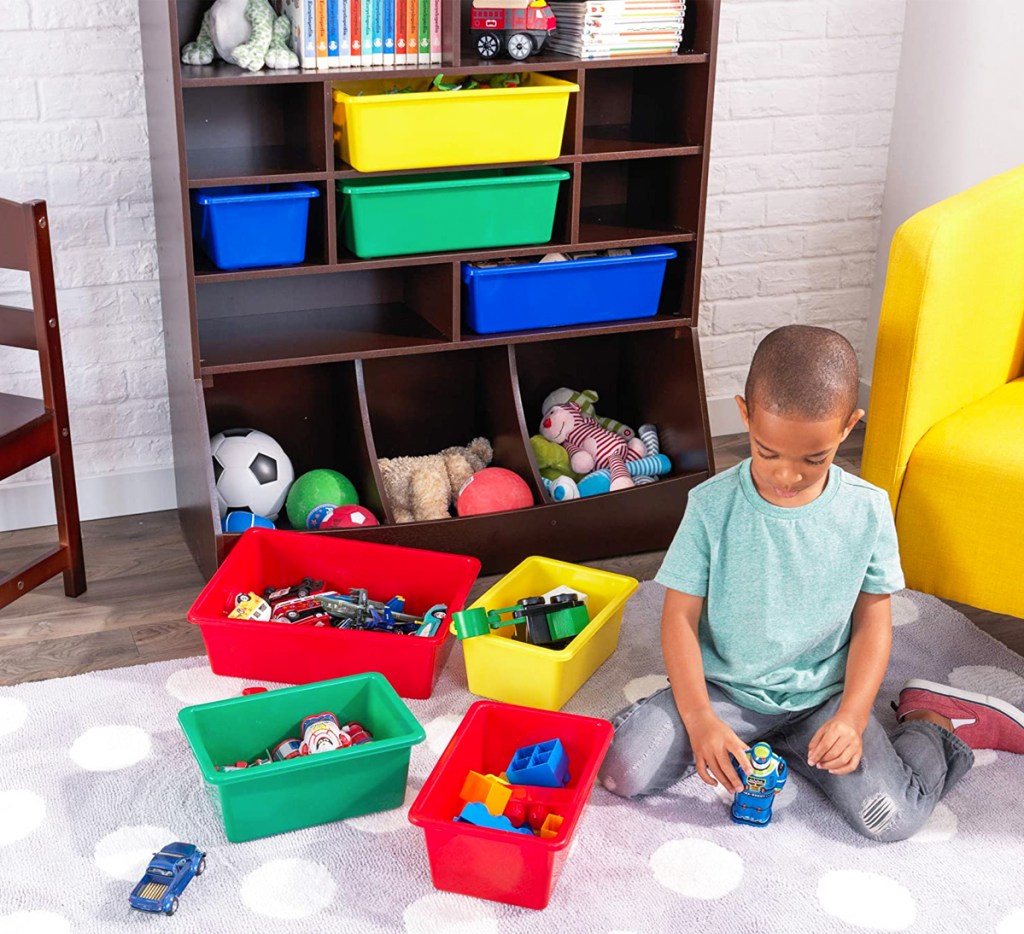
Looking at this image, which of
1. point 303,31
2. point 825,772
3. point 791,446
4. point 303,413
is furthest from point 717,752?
point 303,31

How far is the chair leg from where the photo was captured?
2.03 meters

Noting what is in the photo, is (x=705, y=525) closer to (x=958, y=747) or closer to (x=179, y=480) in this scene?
(x=958, y=747)

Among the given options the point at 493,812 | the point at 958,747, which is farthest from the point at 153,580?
the point at 958,747

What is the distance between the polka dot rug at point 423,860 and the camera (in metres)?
1.43

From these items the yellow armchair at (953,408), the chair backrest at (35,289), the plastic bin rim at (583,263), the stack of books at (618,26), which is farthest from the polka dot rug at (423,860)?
the stack of books at (618,26)

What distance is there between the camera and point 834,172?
267cm

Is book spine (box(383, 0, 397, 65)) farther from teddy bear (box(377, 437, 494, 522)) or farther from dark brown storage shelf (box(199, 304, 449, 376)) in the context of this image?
teddy bear (box(377, 437, 494, 522))

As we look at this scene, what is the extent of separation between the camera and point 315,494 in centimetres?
217

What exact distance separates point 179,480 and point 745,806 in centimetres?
125

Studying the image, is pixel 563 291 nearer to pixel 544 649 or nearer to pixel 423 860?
pixel 544 649

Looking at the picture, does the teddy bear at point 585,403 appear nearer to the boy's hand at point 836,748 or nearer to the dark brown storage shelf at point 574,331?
the dark brown storage shelf at point 574,331

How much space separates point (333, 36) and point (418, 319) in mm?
525

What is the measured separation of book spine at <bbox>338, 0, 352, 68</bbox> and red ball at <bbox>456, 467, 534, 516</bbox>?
2.37 ft

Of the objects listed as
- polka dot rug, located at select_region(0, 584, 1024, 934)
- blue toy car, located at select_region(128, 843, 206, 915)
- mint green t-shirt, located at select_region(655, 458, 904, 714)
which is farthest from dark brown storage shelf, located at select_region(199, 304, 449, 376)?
blue toy car, located at select_region(128, 843, 206, 915)
